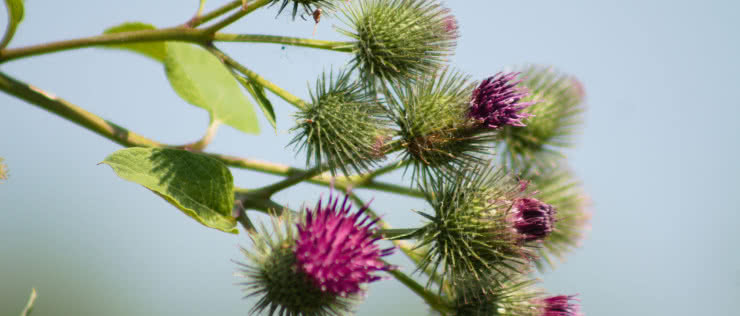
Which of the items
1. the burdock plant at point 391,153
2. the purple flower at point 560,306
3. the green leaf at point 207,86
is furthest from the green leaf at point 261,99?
the purple flower at point 560,306

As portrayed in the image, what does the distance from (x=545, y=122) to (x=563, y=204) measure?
0.42m

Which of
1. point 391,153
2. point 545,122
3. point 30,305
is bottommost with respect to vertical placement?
point 30,305

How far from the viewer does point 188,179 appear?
5.40ft

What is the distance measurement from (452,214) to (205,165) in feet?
2.49

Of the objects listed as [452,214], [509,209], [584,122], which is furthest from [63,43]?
[584,122]

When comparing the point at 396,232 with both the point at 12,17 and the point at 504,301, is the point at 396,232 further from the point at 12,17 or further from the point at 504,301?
the point at 12,17

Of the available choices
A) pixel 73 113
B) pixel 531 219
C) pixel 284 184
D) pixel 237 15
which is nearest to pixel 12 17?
pixel 73 113

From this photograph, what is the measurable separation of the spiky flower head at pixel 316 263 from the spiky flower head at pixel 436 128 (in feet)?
1.25

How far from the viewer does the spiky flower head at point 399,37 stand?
6.24 ft

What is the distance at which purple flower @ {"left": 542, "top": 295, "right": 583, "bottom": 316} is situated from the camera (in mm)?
1963

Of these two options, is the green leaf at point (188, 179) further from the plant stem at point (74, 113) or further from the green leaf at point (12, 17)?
the green leaf at point (12, 17)

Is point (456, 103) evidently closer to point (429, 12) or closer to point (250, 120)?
point (429, 12)

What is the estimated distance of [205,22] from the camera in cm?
187

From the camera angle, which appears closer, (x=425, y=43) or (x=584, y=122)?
(x=425, y=43)
